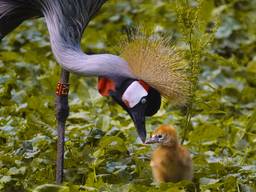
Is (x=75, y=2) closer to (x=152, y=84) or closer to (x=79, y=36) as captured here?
(x=79, y=36)

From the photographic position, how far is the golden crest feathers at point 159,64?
3.96 m

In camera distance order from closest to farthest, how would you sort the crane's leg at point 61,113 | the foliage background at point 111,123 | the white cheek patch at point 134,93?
the white cheek patch at point 134,93 → the crane's leg at point 61,113 → the foliage background at point 111,123

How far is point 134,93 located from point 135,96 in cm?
1

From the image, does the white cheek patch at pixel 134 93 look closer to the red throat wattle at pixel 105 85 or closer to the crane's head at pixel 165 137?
the red throat wattle at pixel 105 85

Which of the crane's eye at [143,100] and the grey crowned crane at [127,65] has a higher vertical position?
the grey crowned crane at [127,65]

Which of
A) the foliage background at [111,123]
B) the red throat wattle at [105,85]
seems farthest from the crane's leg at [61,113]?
the red throat wattle at [105,85]

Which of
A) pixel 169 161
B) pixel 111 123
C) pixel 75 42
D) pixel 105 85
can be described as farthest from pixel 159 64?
pixel 111 123

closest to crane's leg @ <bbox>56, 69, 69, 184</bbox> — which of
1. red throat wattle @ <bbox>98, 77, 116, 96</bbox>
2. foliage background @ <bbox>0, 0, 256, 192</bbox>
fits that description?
foliage background @ <bbox>0, 0, 256, 192</bbox>

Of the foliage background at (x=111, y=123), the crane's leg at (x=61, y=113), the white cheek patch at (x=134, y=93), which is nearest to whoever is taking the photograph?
the white cheek patch at (x=134, y=93)

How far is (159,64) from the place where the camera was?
3.99m

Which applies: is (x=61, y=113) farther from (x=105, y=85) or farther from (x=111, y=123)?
(x=111, y=123)

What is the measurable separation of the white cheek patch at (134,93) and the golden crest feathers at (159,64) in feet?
0.14

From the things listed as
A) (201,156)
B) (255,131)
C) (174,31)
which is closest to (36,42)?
(174,31)

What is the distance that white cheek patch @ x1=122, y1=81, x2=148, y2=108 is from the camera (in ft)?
12.9
